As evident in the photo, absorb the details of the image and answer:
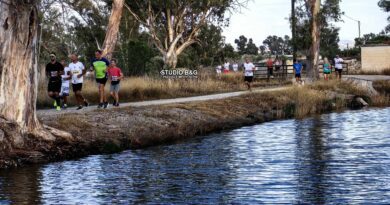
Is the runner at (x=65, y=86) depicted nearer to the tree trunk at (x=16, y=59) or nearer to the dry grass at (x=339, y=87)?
the tree trunk at (x=16, y=59)

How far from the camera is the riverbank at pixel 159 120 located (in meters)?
17.6

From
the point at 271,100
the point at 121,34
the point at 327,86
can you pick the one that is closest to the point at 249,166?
the point at 271,100

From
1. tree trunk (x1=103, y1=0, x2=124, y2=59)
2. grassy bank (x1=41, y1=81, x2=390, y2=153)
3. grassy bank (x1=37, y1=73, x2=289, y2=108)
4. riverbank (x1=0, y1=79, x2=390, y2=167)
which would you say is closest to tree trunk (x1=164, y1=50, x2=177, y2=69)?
grassy bank (x1=37, y1=73, x2=289, y2=108)

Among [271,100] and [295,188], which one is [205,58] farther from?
[295,188]

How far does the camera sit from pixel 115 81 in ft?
80.2

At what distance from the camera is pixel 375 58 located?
217ft

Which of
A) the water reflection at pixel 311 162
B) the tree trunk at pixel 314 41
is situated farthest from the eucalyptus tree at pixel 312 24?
the water reflection at pixel 311 162

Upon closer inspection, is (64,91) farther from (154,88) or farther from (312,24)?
(312,24)

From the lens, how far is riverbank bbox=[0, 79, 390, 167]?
57.7 ft

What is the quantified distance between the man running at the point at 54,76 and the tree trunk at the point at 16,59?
6086 mm

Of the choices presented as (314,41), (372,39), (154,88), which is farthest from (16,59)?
(372,39)

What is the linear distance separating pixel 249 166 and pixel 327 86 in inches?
860

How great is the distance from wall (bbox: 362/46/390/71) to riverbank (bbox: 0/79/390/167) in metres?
32.2

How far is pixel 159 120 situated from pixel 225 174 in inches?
312
